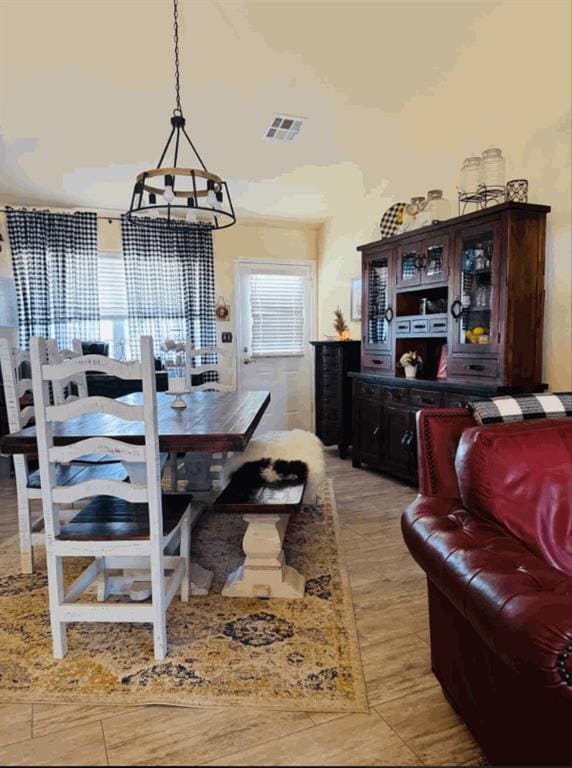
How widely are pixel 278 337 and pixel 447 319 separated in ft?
9.47

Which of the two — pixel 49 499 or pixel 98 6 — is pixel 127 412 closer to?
pixel 49 499

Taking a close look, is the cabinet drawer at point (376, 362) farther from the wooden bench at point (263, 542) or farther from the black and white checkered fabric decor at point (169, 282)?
the black and white checkered fabric decor at point (169, 282)

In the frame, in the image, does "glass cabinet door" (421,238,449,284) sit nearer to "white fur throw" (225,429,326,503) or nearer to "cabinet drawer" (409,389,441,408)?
"cabinet drawer" (409,389,441,408)

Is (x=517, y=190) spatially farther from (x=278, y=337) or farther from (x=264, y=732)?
(x=278, y=337)

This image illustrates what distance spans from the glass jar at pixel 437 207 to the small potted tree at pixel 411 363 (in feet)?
3.28

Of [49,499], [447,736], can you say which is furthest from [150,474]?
[447,736]

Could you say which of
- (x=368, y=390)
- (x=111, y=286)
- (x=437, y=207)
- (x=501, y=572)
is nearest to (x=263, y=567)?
(x=501, y=572)

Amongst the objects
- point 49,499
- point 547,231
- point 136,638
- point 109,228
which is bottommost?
point 136,638

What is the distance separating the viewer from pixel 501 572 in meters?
1.05

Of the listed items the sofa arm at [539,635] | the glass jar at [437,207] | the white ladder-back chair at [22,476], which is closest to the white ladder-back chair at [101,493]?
the white ladder-back chair at [22,476]

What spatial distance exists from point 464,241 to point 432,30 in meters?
1.18

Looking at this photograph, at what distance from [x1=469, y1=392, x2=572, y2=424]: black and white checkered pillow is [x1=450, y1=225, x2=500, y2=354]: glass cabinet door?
1.30m

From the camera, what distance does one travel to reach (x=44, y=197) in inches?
188

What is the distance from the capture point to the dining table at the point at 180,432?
1934 mm
